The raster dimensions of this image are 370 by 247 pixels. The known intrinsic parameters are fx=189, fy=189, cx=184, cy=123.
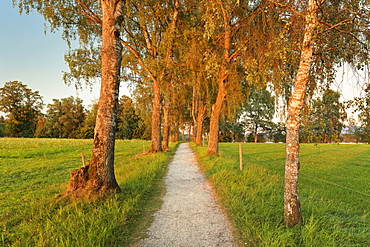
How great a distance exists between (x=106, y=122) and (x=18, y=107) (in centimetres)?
6075

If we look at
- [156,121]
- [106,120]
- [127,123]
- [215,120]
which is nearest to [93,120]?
[127,123]

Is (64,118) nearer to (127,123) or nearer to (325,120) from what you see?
(127,123)

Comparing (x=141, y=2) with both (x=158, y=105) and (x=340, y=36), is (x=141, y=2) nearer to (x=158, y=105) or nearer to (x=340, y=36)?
(x=158, y=105)

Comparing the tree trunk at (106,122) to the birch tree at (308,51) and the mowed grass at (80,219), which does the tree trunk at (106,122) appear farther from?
the birch tree at (308,51)

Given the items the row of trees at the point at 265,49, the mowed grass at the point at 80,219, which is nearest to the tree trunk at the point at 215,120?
the row of trees at the point at 265,49

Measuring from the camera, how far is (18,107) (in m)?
49.2

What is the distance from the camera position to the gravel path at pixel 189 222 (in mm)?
3004

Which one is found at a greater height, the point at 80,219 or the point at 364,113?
the point at 364,113

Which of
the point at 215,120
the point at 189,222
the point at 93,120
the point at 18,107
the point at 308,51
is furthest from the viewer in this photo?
the point at 93,120

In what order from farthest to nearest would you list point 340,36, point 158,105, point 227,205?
point 158,105 < point 227,205 < point 340,36

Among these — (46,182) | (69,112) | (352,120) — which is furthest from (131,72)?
(69,112)

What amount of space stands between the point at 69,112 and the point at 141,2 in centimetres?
6356

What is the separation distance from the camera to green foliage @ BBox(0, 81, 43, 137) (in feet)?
156

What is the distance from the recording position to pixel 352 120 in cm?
342
